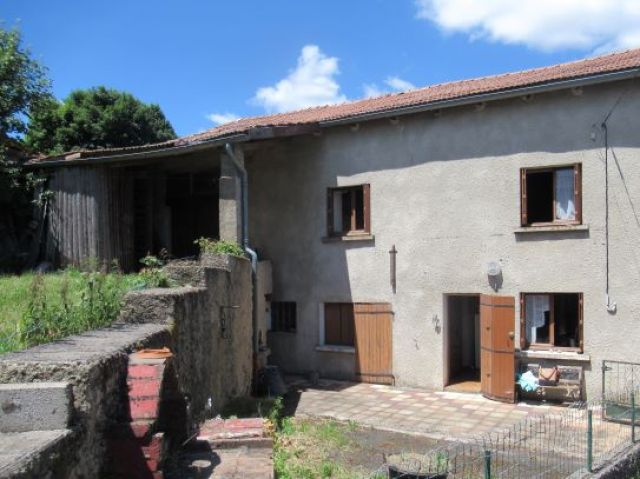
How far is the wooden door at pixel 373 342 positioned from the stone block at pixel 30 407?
999 centimetres

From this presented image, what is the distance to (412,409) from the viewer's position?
10.6 m

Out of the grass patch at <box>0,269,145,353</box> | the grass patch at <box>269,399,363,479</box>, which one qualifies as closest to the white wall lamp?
the grass patch at <box>269,399,363,479</box>

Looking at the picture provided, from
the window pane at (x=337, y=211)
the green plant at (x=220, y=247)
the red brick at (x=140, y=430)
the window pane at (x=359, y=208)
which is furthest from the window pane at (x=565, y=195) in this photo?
the red brick at (x=140, y=430)

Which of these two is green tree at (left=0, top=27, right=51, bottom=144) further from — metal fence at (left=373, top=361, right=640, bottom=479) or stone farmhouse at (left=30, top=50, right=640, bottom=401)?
metal fence at (left=373, top=361, right=640, bottom=479)

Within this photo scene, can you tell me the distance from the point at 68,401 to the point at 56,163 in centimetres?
1094

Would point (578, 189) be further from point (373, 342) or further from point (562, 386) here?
point (373, 342)

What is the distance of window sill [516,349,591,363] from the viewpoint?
1054 cm

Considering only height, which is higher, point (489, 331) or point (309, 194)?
point (309, 194)

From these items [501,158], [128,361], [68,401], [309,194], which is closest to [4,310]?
[128,361]

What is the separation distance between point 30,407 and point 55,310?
126 inches

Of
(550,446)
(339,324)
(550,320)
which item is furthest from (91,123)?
(550,446)

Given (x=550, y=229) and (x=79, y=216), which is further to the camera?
(x=79, y=216)

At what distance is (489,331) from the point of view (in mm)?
11234

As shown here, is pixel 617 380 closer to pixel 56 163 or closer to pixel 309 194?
pixel 309 194
